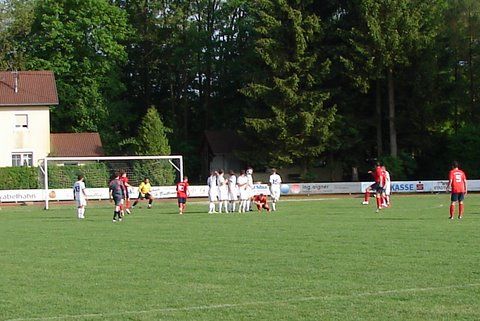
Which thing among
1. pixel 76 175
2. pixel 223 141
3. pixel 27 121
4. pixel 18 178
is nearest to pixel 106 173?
pixel 76 175

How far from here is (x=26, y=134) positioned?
202 ft

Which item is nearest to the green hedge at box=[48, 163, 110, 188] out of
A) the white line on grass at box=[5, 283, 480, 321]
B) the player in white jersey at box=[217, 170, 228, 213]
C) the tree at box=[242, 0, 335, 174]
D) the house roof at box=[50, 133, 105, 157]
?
the house roof at box=[50, 133, 105, 157]

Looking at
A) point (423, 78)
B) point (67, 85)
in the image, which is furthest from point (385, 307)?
point (67, 85)

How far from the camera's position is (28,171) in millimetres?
54625

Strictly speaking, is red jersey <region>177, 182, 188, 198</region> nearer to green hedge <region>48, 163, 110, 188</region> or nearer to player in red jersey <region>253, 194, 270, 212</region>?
player in red jersey <region>253, 194, 270, 212</region>

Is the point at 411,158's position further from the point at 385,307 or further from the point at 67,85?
the point at 385,307

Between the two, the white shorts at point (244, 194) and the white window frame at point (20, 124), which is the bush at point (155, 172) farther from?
the white shorts at point (244, 194)

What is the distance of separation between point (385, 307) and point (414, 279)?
2.33 m

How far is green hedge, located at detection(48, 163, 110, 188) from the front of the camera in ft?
169

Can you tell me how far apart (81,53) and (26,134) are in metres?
9.21

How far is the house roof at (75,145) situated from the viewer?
6159 centimetres

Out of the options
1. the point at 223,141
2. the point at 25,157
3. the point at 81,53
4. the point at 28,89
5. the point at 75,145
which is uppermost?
the point at 81,53

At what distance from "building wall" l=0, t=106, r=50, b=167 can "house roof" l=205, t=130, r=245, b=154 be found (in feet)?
44.4

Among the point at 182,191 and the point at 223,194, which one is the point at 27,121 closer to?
the point at 223,194
